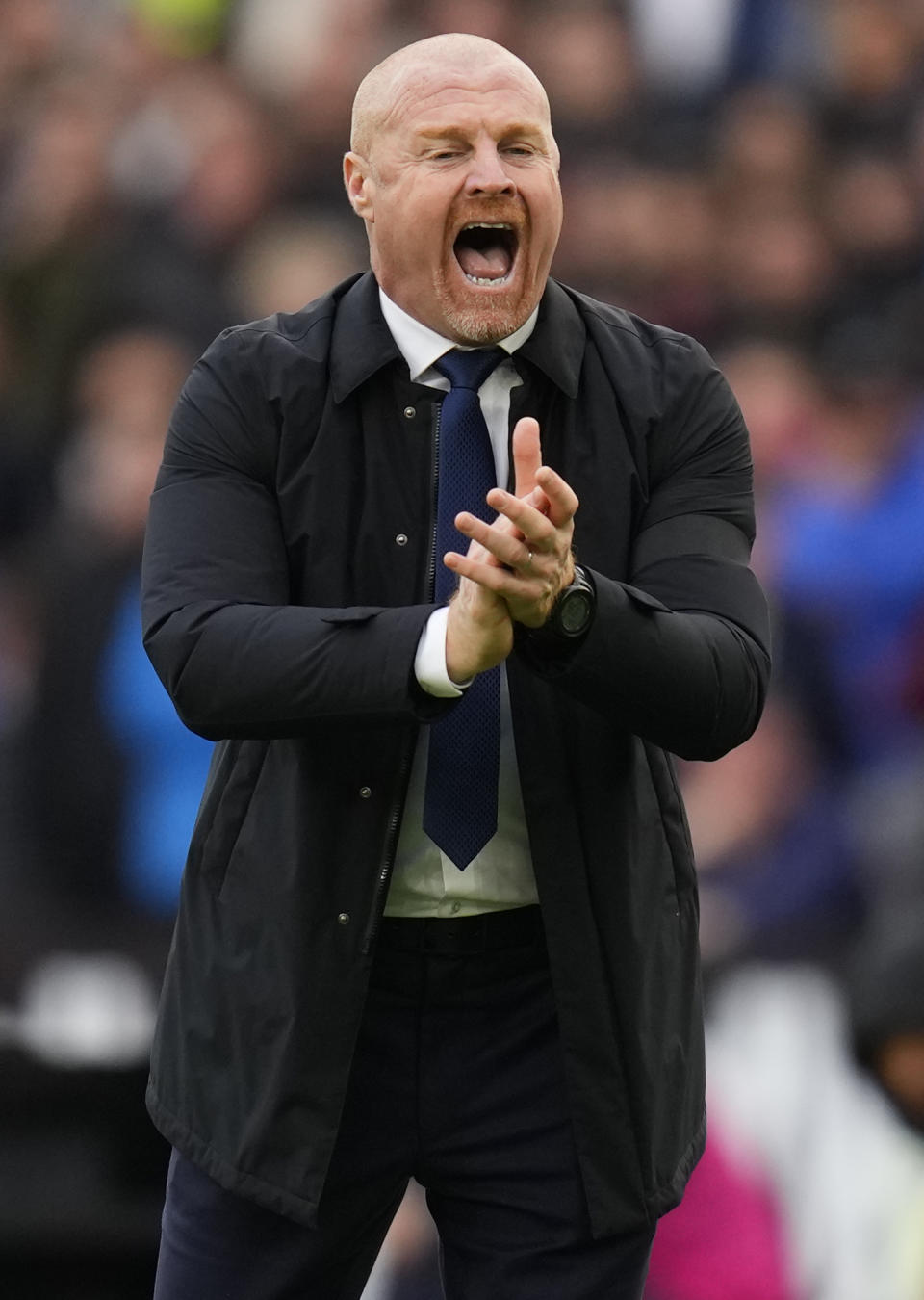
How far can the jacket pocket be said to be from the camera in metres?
2.30

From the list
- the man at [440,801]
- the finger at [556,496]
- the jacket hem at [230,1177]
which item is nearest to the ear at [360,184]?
the man at [440,801]

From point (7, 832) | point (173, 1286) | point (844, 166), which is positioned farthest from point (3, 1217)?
point (844, 166)

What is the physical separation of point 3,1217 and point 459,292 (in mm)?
2687

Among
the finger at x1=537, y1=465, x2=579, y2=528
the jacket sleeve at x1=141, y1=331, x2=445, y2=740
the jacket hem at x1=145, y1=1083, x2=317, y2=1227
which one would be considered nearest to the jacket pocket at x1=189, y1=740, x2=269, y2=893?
the jacket sleeve at x1=141, y1=331, x2=445, y2=740

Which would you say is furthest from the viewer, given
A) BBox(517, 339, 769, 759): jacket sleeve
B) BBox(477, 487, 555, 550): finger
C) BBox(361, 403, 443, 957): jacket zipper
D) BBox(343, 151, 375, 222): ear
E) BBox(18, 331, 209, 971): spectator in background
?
BBox(18, 331, 209, 971): spectator in background

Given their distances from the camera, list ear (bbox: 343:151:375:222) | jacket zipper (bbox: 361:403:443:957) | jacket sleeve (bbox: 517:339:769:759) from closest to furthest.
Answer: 1. jacket sleeve (bbox: 517:339:769:759)
2. jacket zipper (bbox: 361:403:443:957)
3. ear (bbox: 343:151:375:222)

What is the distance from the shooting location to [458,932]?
7.46 feet

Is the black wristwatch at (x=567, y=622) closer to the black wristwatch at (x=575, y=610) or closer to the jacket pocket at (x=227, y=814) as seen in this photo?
the black wristwatch at (x=575, y=610)

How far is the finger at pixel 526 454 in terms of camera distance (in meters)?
2.01

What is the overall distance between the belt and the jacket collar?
567mm

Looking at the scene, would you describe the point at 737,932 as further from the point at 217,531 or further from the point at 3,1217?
the point at 217,531

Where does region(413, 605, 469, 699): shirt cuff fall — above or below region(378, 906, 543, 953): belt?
above

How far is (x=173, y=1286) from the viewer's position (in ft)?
7.73

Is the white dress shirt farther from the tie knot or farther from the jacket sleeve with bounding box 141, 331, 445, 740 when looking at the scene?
the jacket sleeve with bounding box 141, 331, 445, 740
